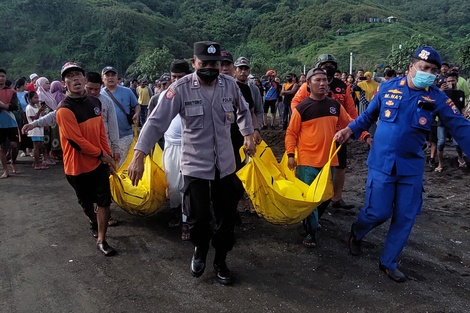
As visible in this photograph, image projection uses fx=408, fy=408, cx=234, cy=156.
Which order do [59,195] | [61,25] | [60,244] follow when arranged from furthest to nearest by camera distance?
[61,25] < [59,195] < [60,244]

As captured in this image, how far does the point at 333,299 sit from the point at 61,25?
65.6 m

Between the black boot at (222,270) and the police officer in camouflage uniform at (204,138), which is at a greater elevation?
the police officer in camouflage uniform at (204,138)

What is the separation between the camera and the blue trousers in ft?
11.7

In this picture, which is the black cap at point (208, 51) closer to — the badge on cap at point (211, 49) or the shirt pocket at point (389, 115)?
the badge on cap at point (211, 49)

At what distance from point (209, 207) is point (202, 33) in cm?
7482

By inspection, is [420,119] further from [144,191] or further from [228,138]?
[144,191]

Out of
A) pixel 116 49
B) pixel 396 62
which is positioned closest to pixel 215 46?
pixel 396 62

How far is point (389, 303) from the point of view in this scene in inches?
126

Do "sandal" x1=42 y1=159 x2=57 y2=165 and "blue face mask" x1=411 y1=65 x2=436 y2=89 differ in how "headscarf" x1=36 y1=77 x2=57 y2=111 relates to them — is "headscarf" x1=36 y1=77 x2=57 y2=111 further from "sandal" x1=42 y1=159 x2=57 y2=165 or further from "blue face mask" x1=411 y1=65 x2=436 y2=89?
"blue face mask" x1=411 y1=65 x2=436 y2=89

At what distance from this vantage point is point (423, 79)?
11.1 feet

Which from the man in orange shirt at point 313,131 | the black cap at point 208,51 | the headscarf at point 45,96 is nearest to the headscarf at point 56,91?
the headscarf at point 45,96

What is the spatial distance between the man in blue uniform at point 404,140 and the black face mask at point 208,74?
153 centimetres

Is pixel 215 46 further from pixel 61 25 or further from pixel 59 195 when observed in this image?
pixel 61 25

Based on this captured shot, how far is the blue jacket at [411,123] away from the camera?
346 cm
